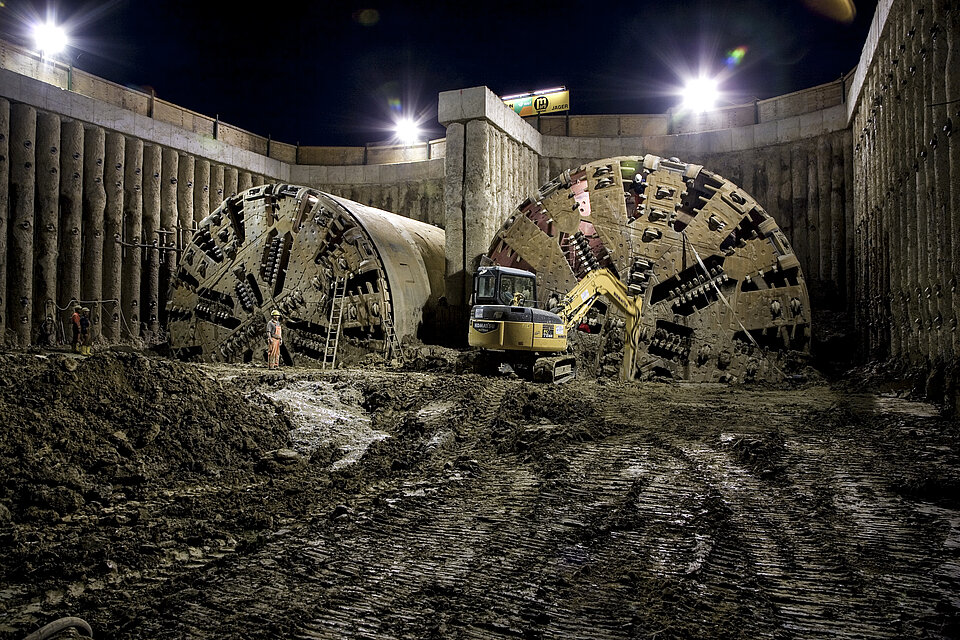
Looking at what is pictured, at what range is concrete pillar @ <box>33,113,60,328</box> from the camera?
1395 centimetres

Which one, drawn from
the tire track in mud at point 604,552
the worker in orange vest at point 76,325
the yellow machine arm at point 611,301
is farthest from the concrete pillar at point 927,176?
the worker in orange vest at point 76,325

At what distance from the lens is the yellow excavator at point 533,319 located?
33.7 feet

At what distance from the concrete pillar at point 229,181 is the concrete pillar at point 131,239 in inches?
102

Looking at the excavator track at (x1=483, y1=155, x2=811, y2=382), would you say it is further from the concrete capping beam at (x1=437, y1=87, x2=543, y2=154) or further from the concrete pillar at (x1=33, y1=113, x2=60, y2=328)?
the concrete pillar at (x1=33, y1=113, x2=60, y2=328)

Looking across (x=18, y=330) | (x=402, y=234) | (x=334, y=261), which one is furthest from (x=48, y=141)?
(x=402, y=234)

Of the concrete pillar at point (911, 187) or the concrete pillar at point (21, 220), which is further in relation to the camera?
the concrete pillar at point (21, 220)

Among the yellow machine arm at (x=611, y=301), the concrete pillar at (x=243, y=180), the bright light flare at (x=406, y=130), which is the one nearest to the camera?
the yellow machine arm at (x=611, y=301)

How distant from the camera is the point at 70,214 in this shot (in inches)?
571

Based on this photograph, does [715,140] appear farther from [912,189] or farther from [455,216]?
[912,189]

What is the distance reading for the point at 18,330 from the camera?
13.5m

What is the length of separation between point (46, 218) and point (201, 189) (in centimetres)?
409

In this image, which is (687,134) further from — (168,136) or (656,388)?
(168,136)

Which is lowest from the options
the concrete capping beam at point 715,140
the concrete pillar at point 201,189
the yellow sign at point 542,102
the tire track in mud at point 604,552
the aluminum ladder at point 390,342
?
the tire track in mud at point 604,552

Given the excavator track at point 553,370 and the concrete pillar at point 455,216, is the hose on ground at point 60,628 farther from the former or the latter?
the concrete pillar at point 455,216
